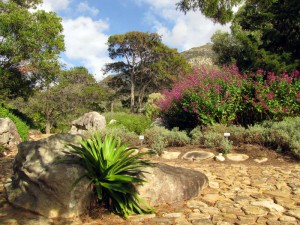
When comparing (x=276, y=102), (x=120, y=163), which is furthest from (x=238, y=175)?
(x=276, y=102)

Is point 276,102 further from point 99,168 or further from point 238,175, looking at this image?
point 99,168

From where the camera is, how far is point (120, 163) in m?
3.67

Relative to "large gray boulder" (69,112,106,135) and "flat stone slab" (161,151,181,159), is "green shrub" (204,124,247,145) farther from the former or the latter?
"large gray boulder" (69,112,106,135)

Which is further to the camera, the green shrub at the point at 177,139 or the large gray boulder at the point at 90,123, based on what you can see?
the large gray boulder at the point at 90,123

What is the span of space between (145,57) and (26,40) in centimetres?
1782


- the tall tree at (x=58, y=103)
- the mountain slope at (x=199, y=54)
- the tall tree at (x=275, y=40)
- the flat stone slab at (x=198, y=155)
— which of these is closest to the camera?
the flat stone slab at (x=198, y=155)

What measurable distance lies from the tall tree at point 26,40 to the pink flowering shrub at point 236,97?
911cm

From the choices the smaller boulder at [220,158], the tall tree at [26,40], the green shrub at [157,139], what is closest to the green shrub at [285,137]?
the smaller boulder at [220,158]

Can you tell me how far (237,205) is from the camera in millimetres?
3746

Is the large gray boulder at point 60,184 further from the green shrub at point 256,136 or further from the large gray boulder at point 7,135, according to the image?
the large gray boulder at point 7,135

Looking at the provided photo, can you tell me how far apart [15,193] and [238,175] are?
3748mm

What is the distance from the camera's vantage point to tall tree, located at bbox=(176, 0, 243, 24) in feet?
26.8

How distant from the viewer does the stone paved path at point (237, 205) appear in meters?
3.25

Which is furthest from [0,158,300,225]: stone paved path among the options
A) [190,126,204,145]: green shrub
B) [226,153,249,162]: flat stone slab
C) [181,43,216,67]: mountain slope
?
[181,43,216,67]: mountain slope
